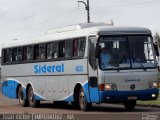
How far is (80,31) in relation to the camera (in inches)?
1025

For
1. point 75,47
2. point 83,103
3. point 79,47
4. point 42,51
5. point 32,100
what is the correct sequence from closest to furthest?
point 83,103
point 79,47
point 75,47
point 42,51
point 32,100

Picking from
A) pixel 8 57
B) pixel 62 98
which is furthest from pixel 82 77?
pixel 8 57

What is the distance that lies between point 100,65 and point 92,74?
0.61 metres

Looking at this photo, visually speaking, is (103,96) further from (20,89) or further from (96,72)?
(20,89)

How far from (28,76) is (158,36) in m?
56.2

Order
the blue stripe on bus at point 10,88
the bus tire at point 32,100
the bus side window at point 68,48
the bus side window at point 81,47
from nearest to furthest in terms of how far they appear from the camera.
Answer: the bus side window at point 81,47
the bus side window at point 68,48
the bus tire at point 32,100
the blue stripe on bus at point 10,88

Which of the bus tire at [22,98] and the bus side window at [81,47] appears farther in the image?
the bus tire at [22,98]

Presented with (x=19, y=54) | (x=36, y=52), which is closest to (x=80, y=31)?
(x=36, y=52)

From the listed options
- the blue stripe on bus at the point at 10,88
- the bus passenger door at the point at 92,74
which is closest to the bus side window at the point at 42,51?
the blue stripe on bus at the point at 10,88

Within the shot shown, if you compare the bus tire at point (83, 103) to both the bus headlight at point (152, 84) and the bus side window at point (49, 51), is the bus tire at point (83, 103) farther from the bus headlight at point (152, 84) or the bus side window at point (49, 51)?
the bus side window at point (49, 51)

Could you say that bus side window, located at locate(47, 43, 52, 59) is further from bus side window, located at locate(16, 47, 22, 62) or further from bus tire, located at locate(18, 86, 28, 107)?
bus tire, located at locate(18, 86, 28, 107)

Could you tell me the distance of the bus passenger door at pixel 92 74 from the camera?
24.2m

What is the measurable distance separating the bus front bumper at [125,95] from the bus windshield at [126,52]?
93 cm

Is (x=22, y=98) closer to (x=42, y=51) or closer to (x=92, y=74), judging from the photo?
(x=42, y=51)
